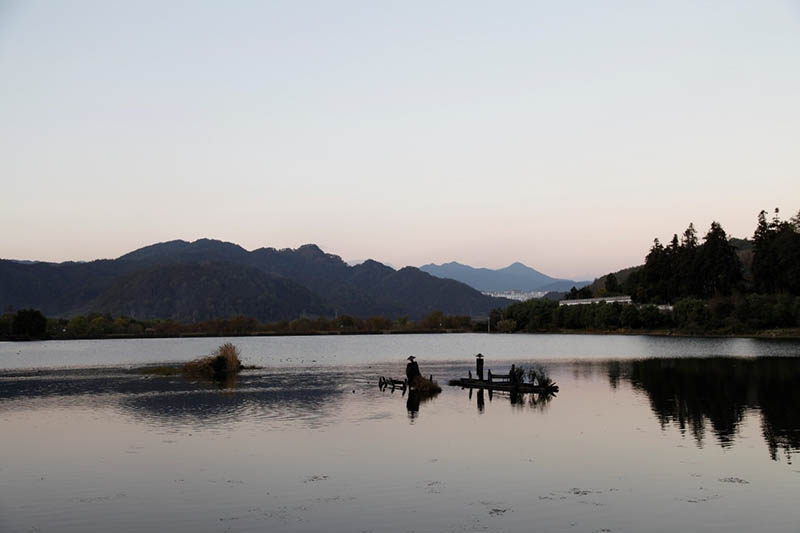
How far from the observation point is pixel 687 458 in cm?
3091

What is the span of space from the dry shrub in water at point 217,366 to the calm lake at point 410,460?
2187 centimetres

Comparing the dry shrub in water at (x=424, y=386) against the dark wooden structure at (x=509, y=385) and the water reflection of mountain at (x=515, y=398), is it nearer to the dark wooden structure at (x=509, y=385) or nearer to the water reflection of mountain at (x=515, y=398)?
the water reflection of mountain at (x=515, y=398)

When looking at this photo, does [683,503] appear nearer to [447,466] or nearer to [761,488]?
[761,488]

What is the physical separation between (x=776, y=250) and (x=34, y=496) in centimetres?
16211

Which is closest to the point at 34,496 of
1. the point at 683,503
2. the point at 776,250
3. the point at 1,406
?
the point at 683,503

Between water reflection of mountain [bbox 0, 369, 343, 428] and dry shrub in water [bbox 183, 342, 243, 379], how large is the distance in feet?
9.01

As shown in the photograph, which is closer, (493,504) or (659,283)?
(493,504)

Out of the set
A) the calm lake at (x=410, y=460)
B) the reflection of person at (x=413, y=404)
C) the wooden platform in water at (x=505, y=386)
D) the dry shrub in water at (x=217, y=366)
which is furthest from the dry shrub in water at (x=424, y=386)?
the dry shrub in water at (x=217, y=366)

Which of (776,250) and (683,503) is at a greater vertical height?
(776,250)

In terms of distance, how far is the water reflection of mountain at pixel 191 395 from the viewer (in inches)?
1834

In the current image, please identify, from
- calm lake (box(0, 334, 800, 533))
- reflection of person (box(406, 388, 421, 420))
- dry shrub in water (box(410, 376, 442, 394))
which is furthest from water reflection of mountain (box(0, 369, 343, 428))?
dry shrub in water (box(410, 376, 442, 394))

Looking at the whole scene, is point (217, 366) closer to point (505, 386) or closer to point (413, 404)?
point (505, 386)

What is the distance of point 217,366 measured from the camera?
3349 inches

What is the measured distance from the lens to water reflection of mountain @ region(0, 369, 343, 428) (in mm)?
46594
